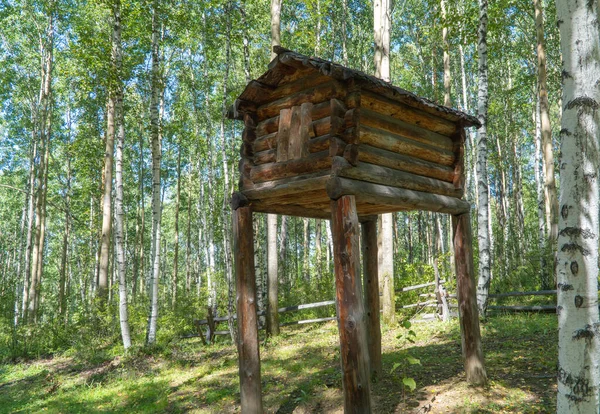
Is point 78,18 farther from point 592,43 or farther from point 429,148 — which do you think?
point 592,43

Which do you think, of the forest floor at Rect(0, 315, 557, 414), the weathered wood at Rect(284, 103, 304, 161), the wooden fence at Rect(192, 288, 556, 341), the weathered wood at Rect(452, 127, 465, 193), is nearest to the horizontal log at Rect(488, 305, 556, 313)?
the wooden fence at Rect(192, 288, 556, 341)

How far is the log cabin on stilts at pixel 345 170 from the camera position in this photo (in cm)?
483

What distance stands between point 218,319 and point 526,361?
9.15 m

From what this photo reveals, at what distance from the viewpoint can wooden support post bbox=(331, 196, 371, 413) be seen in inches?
183

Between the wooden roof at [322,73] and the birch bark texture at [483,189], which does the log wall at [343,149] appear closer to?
the wooden roof at [322,73]

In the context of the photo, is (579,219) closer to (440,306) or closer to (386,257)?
(386,257)

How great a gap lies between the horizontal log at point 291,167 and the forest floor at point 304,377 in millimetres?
2746

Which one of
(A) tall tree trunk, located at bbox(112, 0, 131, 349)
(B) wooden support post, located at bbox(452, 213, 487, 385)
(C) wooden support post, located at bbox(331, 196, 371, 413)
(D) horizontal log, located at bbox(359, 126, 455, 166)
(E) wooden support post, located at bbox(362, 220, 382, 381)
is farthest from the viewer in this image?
(A) tall tree trunk, located at bbox(112, 0, 131, 349)

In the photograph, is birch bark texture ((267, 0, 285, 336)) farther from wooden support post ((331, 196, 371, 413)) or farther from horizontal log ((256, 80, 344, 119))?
wooden support post ((331, 196, 371, 413))

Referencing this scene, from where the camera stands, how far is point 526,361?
7.39 metres

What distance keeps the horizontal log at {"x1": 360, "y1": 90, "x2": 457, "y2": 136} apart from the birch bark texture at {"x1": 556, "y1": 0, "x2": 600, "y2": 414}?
2.42 m

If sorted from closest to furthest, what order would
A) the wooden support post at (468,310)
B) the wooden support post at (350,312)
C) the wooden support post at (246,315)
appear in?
the wooden support post at (350,312), the wooden support post at (246,315), the wooden support post at (468,310)

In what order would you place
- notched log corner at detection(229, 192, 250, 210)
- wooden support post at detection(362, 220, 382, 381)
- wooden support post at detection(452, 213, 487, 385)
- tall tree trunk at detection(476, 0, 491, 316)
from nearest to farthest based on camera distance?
notched log corner at detection(229, 192, 250, 210), wooden support post at detection(452, 213, 487, 385), wooden support post at detection(362, 220, 382, 381), tall tree trunk at detection(476, 0, 491, 316)

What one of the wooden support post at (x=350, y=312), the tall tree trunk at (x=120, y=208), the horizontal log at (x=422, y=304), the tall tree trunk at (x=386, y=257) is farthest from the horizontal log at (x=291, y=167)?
the horizontal log at (x=422, y=304)
